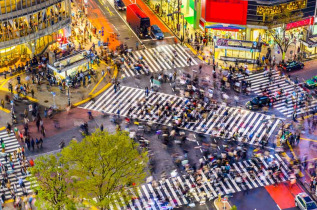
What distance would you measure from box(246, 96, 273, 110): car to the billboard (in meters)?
20.6

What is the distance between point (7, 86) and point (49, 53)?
8234 millimetres

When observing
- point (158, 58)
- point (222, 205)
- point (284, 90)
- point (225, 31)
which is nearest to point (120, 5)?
point (158, 58)

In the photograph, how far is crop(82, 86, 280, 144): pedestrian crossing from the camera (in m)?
87.1

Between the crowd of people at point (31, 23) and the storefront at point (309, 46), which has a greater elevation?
the crowd of people at point (31, 23)

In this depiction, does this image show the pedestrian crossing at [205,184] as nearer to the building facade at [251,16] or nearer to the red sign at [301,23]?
the building facade at [251,16]

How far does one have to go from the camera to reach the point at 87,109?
93062 millimetres

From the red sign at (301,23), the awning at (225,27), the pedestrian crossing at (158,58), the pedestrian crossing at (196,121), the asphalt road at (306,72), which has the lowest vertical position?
the pedestrian crossing at (196,121)

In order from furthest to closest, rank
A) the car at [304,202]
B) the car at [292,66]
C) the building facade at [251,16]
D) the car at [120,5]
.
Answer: the car at [120,5]
the building facade at [251,16]
the car at [292,66]
the car at [304,202]

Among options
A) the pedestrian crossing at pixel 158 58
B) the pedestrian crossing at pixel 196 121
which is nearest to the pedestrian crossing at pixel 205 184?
the pedestrian crossing at pixel 196 121

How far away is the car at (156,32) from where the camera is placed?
113 metres

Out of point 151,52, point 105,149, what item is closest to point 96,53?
point 151,52

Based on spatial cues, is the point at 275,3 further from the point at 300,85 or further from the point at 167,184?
the point at 167,184

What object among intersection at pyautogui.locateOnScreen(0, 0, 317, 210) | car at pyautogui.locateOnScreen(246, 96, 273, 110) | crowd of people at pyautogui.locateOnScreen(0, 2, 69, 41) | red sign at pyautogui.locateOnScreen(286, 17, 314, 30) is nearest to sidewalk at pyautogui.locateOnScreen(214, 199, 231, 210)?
intersection at pyautogui.locateOnScreen(0, 0, 317, 210)

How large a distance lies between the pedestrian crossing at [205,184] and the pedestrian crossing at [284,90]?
1378 centimetres
